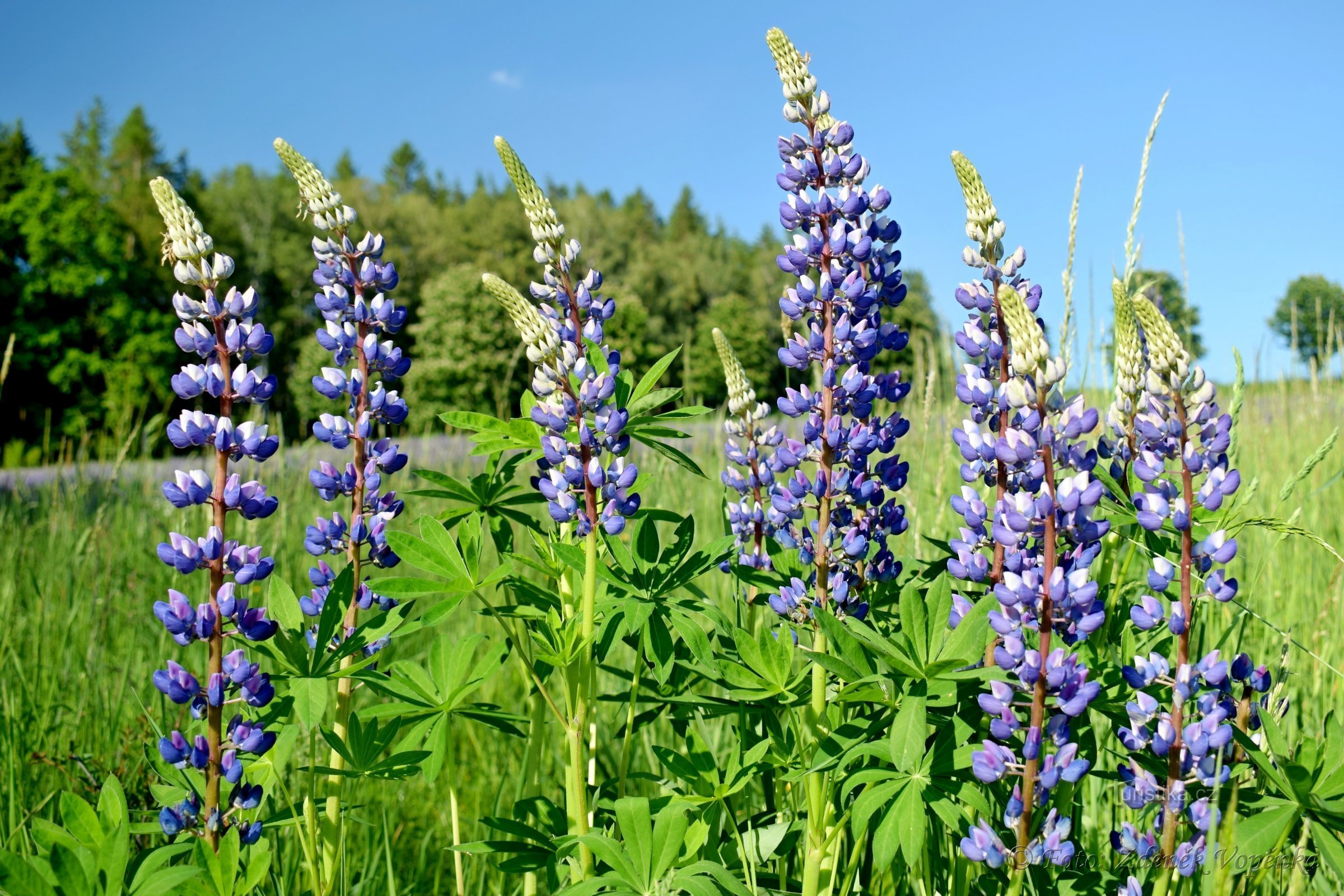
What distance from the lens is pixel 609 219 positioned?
170ft

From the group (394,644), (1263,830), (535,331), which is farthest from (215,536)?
(394,644)

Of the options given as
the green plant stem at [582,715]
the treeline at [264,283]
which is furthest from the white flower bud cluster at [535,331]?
the treeline at [264,283]

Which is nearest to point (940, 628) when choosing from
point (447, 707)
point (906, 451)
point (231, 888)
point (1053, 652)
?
point (1053, 652)

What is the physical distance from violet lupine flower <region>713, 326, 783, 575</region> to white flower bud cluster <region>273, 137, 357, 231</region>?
2.65ft

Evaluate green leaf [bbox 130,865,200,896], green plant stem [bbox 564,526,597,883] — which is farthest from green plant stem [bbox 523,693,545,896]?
green leaf [bbox 130,865,200,896]

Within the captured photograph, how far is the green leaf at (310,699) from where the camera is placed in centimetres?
125

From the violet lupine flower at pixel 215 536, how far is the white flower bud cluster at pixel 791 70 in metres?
1.03

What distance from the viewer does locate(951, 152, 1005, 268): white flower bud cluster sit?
1.43 meters

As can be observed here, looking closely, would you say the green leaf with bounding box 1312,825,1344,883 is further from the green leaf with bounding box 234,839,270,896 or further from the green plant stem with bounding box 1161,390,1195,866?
the green leaf with bounding box 234,839,270,896

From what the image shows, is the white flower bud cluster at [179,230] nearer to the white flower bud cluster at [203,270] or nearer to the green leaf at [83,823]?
the white flower bud cluster at [203,270]

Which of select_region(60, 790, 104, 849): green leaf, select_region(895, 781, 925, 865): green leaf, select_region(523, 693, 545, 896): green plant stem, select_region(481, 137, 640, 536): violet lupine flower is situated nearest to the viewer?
select_region(895, 781, 925, 865): green leaf

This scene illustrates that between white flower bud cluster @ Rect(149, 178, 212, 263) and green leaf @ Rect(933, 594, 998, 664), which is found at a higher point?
white flower bud cluster @ Rect(149, 178, 212, 263)

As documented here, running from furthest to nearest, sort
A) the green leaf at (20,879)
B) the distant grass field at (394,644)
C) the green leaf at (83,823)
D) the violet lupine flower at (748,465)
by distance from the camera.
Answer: the distant grass field at (394,644)
the violet lupine flower at (748,465)
the green leaf at (83,823)
the green leaf at (20,879)

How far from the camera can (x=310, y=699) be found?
132 cm
